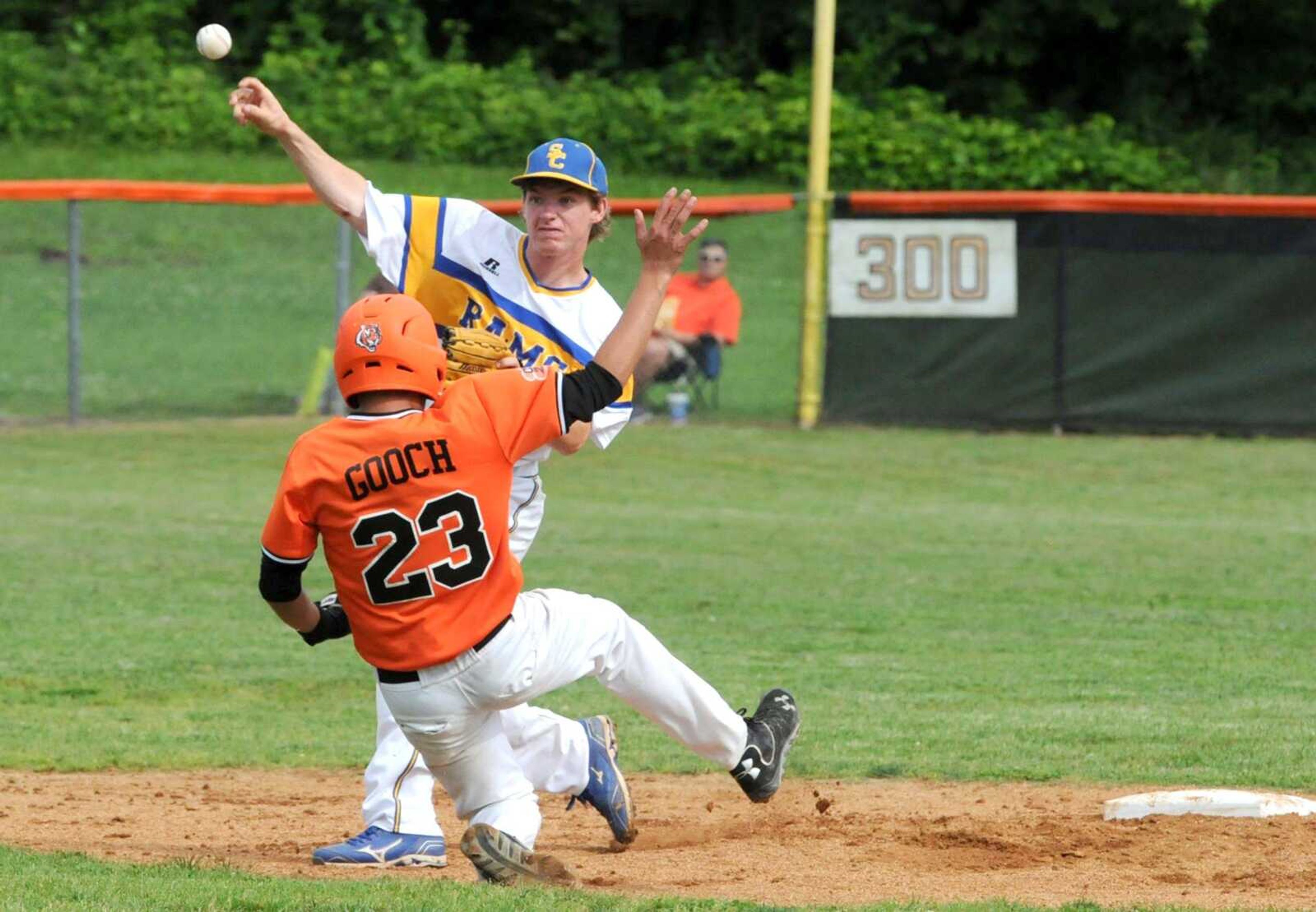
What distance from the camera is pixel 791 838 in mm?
5520

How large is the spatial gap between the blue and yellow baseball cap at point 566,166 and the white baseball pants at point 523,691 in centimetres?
119

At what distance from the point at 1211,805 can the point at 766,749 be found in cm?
139

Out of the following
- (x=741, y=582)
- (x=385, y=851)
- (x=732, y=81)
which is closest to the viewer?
(x=385, y=851)

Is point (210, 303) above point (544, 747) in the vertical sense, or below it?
above

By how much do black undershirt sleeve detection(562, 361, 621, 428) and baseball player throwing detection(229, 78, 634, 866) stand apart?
2.12 ft

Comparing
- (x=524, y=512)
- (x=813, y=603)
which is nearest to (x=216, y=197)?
(x=813, y=603)

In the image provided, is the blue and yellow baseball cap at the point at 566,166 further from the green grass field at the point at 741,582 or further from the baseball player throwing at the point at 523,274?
the green grass field at the point at 741,582

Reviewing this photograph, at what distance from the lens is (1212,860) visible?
512cm

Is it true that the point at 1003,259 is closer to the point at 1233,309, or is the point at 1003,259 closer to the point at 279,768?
the point at 1233,309

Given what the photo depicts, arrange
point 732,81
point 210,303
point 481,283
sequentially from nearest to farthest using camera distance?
1. point 481,283
2. point 210,303
3. point 732,81

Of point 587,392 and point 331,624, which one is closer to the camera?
point 587,392

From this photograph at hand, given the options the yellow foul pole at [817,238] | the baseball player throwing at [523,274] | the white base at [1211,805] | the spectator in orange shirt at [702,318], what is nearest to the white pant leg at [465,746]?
the baseball player throwing at [523,274]

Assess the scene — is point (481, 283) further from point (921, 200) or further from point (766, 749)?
point (921, 200)

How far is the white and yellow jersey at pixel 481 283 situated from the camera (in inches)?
211
